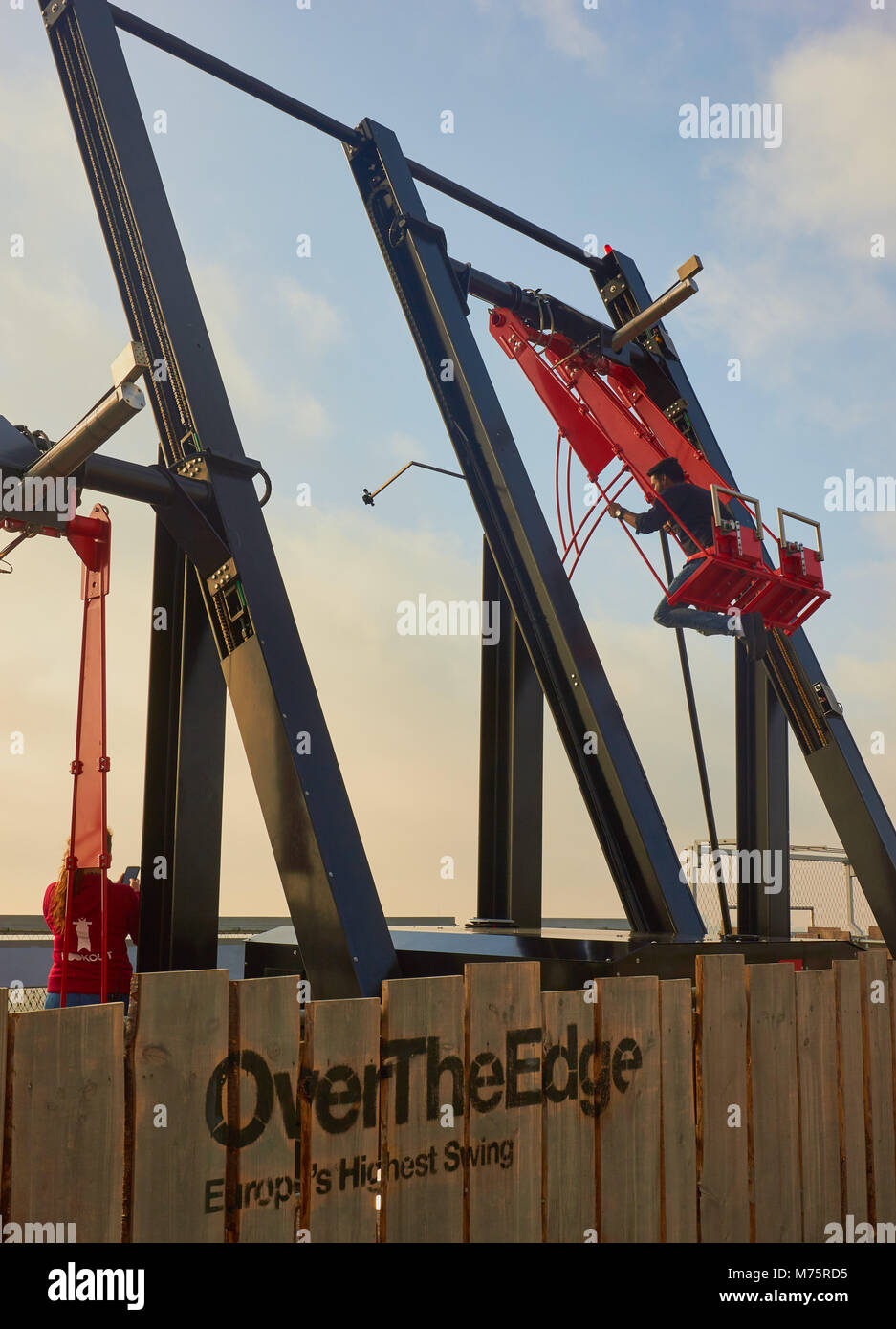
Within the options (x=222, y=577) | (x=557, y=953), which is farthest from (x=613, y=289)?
(x=557, y=953)

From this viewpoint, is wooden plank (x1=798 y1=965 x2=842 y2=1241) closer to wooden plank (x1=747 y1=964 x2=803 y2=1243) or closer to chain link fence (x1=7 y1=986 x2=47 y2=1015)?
wooden plank (x1=747 y1=964 x2=803 y2=1243)

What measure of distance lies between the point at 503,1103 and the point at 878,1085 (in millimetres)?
2847

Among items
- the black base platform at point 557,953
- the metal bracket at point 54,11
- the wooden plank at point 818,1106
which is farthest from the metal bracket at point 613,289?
the wooden plank at point 818,1106

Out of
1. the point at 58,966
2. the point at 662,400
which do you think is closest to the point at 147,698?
the point at 58,966

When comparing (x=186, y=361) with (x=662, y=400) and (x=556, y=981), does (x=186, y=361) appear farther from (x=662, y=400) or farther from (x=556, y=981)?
(x=662, y=400)

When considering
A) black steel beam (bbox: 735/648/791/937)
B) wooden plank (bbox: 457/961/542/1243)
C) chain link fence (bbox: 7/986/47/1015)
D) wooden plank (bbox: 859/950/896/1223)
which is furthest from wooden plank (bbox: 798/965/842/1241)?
chain link fence (bbox: 7/986/47/1015)

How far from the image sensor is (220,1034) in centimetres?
322

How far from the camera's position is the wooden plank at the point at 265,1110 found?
3227 millimetres

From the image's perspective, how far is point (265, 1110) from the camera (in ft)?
10.8

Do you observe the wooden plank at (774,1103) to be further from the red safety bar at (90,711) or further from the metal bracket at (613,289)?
the metal bracket at (613,289)

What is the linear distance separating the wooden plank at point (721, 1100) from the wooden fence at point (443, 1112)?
0.01 metres

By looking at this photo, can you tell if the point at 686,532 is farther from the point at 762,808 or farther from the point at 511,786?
the point at 511,786
